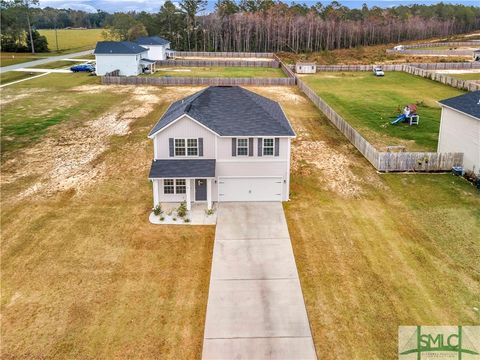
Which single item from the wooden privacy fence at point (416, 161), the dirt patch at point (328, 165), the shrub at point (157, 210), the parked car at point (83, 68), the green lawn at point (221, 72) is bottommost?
the shrub at point (157, 210)

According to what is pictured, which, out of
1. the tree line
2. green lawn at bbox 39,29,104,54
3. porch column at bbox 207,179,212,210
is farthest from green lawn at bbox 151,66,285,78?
porch column at bbox 207,179,212,210

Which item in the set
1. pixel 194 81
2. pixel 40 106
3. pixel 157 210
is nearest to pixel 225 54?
pixel 194 81

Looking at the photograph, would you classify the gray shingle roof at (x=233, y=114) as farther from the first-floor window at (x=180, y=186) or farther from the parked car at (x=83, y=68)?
the parked car at (x=83, y=68)

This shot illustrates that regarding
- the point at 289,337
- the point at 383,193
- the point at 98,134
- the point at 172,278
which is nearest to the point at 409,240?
the point at 383,193

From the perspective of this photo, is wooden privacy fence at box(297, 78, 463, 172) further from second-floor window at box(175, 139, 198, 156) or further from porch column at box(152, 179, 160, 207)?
porch column at box(152, 179, 160, 207)

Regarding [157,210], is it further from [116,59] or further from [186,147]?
[116,59]

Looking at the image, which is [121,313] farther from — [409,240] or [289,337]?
[409,240]

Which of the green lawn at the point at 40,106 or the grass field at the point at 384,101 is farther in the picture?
the green lawn at the point at 40,106

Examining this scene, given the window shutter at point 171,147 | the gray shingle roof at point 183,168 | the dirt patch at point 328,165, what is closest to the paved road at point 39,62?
the dirt patch at point 328,165
